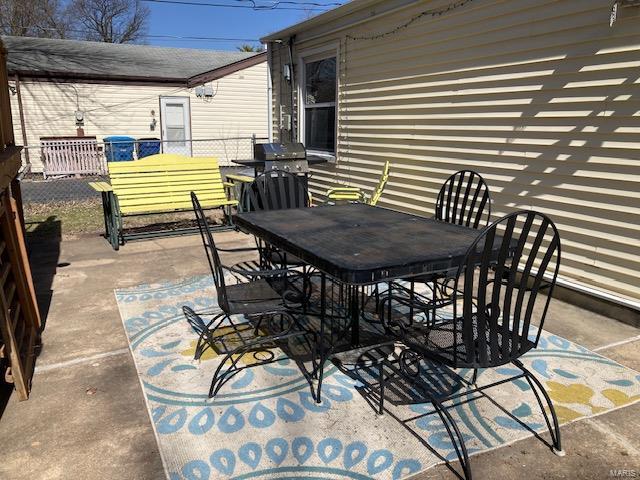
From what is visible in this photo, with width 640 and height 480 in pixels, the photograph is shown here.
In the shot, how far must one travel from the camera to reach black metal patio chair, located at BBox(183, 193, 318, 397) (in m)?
→ 2.57

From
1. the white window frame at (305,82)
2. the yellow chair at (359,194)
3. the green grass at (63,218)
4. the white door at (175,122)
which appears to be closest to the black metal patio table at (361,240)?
the yellow chair at (359,194)

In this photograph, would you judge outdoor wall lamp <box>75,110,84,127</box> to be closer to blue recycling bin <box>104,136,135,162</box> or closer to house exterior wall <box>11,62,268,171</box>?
house exterior wall <box>11,62,268,171</box>

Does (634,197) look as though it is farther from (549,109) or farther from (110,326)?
(110,326)

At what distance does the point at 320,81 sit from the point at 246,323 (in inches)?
189

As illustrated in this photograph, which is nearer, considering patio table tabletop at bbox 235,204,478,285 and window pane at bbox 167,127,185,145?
patio table tabletop at bbox 235,204,478,285

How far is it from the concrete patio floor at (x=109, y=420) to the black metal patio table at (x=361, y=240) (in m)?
0.84

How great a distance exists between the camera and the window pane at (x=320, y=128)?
712 centimetres

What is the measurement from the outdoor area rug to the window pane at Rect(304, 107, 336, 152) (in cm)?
463

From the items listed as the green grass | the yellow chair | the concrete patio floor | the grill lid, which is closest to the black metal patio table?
the concrete patio floor

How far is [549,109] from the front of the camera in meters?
3.94

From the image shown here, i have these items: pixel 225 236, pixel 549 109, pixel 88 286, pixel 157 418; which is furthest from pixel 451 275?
pixel 225 236

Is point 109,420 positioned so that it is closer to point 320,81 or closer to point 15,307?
point 15,307

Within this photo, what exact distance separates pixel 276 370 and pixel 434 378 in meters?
0.88

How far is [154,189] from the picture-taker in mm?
6059
